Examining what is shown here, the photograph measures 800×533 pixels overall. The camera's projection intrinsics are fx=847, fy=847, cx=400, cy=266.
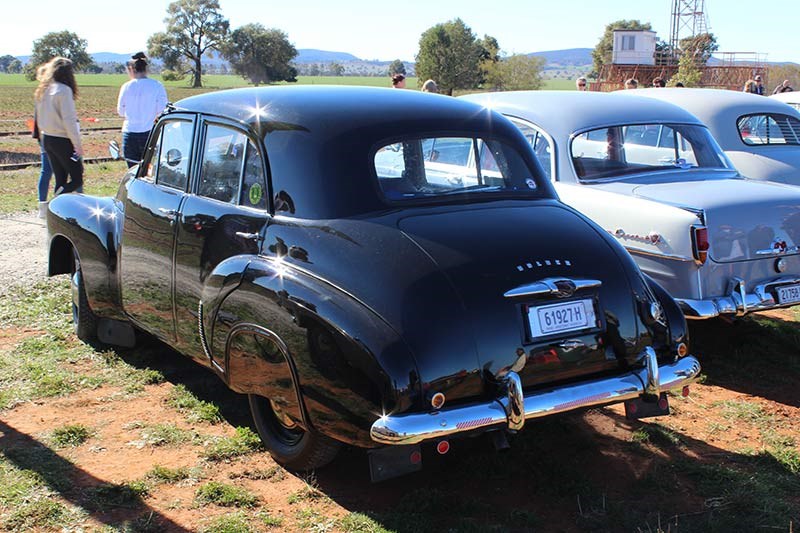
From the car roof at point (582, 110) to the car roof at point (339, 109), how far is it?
7.61 feet

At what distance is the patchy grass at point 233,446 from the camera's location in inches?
169

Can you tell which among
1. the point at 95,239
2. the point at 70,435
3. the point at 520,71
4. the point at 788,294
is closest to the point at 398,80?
the point at 95,239

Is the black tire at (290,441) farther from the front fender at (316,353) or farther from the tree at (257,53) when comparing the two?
the tree at (257,53)

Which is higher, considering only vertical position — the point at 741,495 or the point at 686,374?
the point at 686,374

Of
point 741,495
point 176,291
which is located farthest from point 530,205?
point 176,291

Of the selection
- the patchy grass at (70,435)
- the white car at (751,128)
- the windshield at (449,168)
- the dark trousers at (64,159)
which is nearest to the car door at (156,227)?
the patchy grass at (70,435)

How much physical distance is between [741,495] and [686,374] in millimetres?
598

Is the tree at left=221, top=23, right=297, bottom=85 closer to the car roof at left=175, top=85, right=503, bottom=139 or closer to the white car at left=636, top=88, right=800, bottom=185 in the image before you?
the white car at left=636, top=88, right=800, bottom=185

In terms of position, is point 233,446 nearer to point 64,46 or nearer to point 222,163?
point 222,163

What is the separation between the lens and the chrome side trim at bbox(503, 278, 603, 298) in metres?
3.59

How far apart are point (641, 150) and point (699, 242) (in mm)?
1693

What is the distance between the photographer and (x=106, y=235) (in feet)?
17.8

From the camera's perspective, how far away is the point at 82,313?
19.5ft

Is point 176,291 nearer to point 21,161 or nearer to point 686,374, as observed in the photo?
point 686,374
